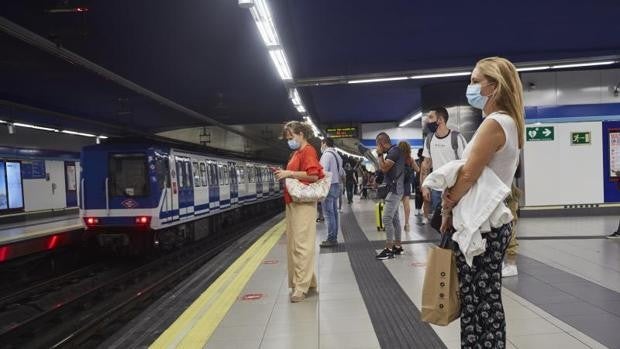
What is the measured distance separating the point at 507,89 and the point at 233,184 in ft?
48.2

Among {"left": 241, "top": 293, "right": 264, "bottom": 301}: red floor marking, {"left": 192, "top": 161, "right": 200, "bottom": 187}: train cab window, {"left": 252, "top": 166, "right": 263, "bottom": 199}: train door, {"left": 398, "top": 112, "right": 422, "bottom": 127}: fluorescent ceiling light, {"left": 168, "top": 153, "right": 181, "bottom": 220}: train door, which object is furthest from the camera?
{"left": 398, "top": 112, "right": 422, "bottom": 127}: fluorescent ceiling light

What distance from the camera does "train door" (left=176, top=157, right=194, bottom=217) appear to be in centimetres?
1100

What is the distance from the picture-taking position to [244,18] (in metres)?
8.78

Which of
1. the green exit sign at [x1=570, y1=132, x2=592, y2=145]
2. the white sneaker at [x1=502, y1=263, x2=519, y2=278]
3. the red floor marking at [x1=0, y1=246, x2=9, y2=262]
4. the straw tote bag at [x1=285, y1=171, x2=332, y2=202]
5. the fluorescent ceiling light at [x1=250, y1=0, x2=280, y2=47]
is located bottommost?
the red floor marking at [x1=0, y1=246, x2=9, y2=262]

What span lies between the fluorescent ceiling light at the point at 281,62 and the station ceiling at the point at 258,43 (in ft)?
0.70

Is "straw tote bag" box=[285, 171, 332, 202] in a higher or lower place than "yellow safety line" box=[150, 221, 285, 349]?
higher

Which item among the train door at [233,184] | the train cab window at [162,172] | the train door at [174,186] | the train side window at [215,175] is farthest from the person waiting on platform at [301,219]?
the train door at [233,184]

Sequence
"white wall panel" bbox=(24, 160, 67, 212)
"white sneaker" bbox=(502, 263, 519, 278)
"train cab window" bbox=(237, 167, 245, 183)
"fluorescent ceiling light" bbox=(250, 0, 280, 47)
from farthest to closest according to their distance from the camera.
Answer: "white wall panel" bbox=(24, 160, 67, 212) < "train cab window" bbox=(237, 167, 245, 183) < "fluorescent ceiling light" bbox=(250, 0, 280, 47) < "white sneaker" bbox=(502, 263, 519, 278)

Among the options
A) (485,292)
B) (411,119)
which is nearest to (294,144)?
(485,292)

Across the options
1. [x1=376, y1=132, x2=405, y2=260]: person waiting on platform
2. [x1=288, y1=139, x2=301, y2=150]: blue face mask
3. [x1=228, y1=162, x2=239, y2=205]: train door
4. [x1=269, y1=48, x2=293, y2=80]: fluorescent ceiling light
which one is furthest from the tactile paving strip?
[x1=228, y1=162, x2=239, y2=205]: train door

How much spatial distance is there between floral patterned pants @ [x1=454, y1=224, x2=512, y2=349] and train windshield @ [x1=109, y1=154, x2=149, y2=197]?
8417 mm

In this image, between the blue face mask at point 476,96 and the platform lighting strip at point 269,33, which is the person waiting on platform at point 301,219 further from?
the platform lighting strip at point 269,33

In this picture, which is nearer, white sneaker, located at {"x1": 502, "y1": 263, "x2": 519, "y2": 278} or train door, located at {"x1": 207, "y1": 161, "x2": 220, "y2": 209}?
white sneaker, located at {"x1": 502, "y1": 263, "x2": 519, "y2": 278}

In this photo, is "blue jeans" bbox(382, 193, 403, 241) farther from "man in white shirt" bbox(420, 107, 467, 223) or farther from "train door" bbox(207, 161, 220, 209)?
"train door" bbox(207, 161, 220, 209)
